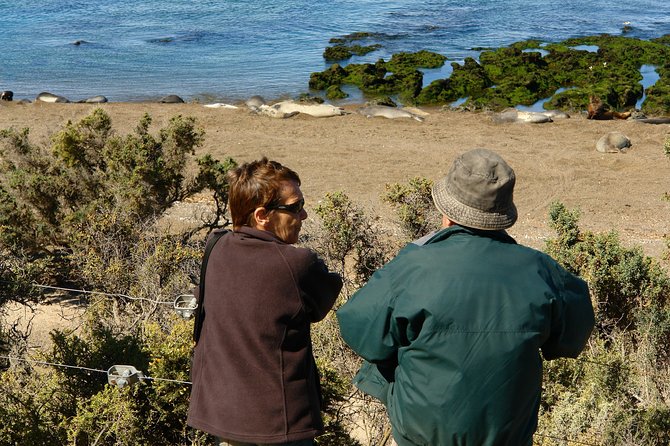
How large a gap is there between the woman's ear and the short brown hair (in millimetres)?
15

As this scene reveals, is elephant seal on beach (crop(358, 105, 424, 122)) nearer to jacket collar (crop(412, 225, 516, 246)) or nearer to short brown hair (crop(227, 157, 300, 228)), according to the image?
short brown hair (crop(227, 157, 300, 228))

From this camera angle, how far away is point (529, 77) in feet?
89.9

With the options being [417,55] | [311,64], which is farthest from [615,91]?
[311,64]

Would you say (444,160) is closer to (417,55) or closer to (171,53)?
(417,55)

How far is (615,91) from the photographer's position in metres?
25.0

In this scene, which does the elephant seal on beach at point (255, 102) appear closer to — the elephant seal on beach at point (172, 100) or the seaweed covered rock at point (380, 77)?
the elephant seal on beach at point (172, 100)

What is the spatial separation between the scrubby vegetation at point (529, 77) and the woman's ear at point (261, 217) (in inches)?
877

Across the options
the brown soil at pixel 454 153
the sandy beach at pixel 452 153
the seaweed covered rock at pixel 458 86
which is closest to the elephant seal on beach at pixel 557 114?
the brown soil at pixel 454 153

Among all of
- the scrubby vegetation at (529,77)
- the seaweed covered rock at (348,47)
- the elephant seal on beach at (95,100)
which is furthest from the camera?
the seaweed covered rock at (348,47)

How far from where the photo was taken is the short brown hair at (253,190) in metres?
2.61

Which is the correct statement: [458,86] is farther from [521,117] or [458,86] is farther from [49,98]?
[49,98]

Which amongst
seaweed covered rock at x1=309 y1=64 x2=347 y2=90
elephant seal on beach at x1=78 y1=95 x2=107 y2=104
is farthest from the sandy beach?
seaweed covered rock at x1=309 y1=64 x2=347 y2=90

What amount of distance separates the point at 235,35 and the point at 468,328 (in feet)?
128

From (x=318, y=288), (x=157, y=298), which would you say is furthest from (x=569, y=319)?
(x=157, y=298)
